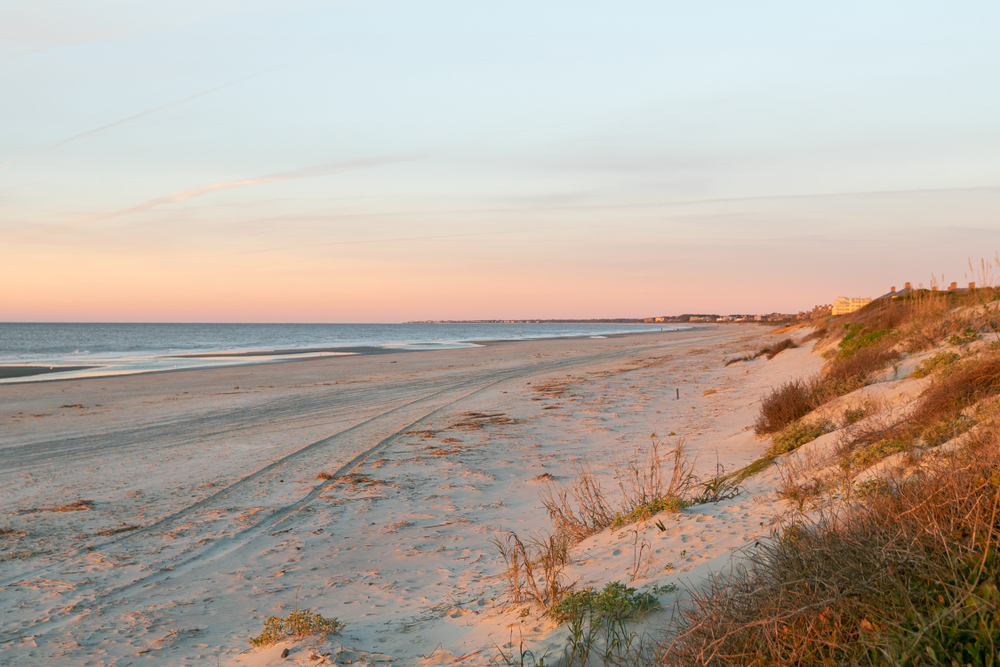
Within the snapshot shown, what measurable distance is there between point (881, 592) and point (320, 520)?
5933mm

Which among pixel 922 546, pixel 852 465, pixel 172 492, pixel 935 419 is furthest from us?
pixel 172 492

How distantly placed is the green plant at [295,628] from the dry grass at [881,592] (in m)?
2.39

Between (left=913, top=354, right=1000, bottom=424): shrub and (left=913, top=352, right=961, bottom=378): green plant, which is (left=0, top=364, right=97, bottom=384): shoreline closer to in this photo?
(left=913, top=352, right=961, bottom=378): green plant

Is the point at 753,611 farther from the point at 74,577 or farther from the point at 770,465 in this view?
the point at 74,577

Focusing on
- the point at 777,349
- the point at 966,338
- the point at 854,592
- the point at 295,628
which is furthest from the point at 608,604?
the point at 777,349

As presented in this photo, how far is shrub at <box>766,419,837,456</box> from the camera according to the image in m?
7.64

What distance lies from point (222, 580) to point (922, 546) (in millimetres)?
A: 5356

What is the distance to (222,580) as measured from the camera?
564 centimetres

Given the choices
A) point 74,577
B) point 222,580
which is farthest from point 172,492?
point 222,580

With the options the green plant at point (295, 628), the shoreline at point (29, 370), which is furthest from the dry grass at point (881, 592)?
the shoreline at point (29, 370)

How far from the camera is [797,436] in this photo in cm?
780

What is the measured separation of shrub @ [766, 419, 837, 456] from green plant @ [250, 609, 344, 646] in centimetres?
541

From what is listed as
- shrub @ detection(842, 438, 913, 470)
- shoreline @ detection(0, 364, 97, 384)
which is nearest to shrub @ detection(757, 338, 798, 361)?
shrub @ detection(842, 438, 913, 470)

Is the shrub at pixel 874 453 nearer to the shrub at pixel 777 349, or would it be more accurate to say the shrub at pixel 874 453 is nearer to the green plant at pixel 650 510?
the green plant at pixel 650 510
